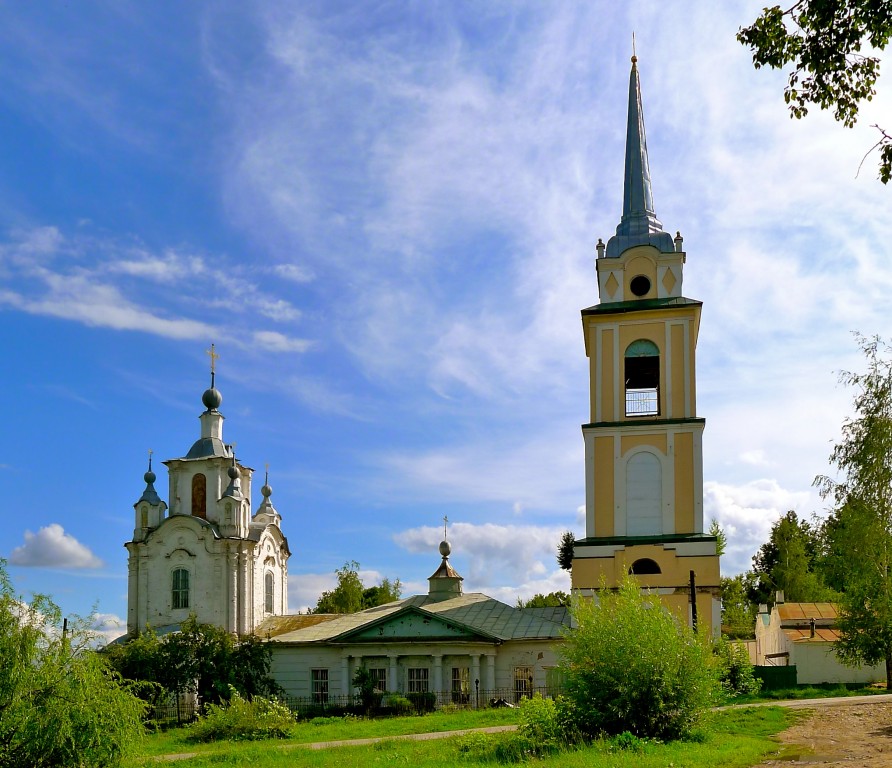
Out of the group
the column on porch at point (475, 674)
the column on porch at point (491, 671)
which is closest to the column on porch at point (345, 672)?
the column on porch at point (475, 674)

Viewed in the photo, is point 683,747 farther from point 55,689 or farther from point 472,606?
point 472,606

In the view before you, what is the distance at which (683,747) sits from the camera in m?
17.6

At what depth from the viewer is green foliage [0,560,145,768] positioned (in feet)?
51.9

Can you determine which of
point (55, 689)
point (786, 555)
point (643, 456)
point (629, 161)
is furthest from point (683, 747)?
point (786, 555)

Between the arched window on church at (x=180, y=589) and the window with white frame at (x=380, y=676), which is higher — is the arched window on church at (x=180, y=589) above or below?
above

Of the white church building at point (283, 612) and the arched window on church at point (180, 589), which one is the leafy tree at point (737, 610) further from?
the arched window on church at point (180, 589)

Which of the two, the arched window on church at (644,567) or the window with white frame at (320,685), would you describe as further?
the window with white frame at (320,685)

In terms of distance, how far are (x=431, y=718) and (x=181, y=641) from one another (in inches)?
403

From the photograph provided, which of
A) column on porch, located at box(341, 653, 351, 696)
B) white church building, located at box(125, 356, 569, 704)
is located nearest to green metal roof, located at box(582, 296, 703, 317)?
white church building, located at box(125, 356, 569, 704)

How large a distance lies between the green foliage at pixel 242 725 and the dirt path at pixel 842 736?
42.2ft

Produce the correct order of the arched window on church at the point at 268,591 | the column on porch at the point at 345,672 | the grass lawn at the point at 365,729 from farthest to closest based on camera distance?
the arched window on church at the point at 268,591, the column on porch at the point at 345,672, the grass lawn at the point at 365,729

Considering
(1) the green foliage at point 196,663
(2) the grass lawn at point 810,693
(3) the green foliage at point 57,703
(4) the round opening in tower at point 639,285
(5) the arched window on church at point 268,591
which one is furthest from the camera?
(5) the arched window on church at point 268,591

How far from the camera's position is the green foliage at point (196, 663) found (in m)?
32.6

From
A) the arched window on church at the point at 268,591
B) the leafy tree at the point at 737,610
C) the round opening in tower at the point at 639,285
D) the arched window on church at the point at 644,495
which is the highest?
the round opening in tower at the point at 639,285
